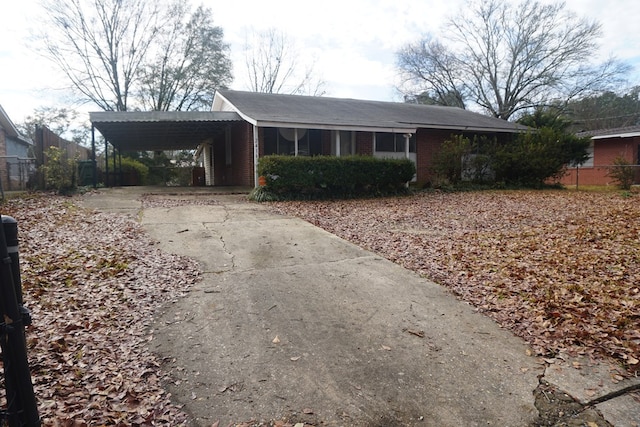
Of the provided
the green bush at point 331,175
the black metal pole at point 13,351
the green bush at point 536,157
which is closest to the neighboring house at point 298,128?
the green bush at point 331,175

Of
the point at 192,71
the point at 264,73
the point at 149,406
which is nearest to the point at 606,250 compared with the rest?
the point at 149,406

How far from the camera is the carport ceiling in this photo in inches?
553

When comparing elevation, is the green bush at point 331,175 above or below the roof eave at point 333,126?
below

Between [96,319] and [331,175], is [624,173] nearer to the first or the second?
[331,175]

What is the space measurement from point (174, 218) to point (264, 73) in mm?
30492

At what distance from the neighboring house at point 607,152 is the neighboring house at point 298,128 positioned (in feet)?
20.6

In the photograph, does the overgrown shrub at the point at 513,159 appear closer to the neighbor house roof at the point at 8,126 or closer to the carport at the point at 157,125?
the carport at the point at 157,125

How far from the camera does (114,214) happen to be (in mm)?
9789

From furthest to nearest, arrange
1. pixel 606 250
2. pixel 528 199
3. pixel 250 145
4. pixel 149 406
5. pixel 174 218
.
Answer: pixel 250 145, pixel 528 199, pixel 174 218, pixel 606 250, pixel 149 406

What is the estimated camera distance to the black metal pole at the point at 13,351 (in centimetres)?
160

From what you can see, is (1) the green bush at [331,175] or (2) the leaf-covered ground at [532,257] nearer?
(2) the leaf-covered ground at [532,257]

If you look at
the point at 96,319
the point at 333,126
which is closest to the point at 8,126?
the point at 333,126

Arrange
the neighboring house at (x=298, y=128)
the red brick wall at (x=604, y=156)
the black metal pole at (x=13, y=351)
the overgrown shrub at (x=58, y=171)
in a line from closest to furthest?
the black metal pole at (x=13, y=351) → the overgrown shrub at (x=58, y=171) → the neighboring house at (x=298, y=128) → the red brick wall at (x=604, y=156)

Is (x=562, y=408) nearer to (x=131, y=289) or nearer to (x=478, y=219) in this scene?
(x=131, y=289)
